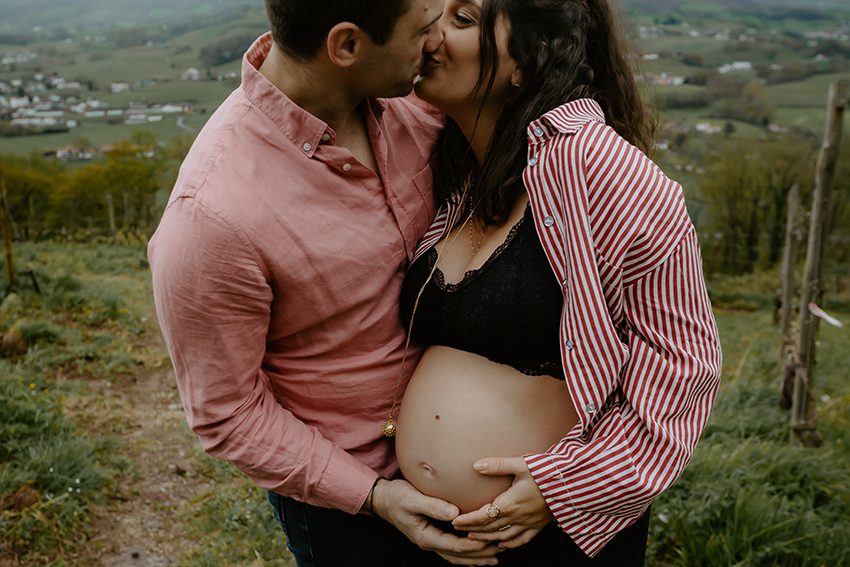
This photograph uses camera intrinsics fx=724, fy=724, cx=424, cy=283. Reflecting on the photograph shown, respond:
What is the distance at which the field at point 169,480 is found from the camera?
3246mm

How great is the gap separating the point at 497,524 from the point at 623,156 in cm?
90

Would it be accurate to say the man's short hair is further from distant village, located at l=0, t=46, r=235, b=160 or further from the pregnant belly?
distant village, located at l=0, t=46, r=235, b=160

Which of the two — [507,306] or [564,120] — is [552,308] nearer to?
[507,306]

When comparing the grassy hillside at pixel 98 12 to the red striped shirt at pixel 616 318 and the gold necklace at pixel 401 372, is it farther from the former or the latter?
the red striped shirt at pixel 616 318

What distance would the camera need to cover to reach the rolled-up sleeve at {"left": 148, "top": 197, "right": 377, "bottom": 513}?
1476mm

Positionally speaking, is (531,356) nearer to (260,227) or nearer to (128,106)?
(260,227)

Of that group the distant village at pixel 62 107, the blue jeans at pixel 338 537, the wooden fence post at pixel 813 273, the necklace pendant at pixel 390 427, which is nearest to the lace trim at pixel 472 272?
the necklace pendant at pixel 390 427

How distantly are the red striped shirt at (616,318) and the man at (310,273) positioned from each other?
1.12 ft

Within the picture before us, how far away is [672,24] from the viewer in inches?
2820

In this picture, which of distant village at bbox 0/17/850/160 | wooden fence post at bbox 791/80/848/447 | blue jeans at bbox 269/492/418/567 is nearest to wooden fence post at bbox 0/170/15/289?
blue jeans at bbox 269/492/418/567

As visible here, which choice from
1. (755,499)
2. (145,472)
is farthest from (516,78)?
(145,472)

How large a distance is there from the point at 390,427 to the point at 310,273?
1.72 ft

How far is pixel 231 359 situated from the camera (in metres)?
1.61

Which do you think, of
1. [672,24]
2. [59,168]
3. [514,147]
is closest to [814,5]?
[672,24]
